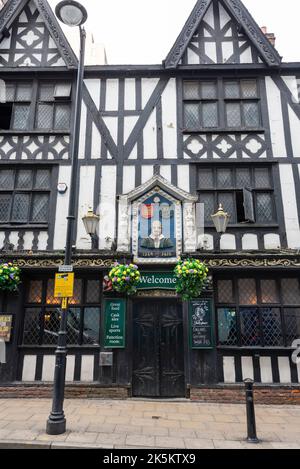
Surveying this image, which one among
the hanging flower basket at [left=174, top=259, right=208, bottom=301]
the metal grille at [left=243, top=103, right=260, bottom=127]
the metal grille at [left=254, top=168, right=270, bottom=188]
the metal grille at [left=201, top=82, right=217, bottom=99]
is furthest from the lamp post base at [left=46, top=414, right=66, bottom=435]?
the metal grille at [left=201, top=82, right=217, bottom=99]

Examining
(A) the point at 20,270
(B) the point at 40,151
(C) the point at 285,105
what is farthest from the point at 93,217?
(C) the point at 285,105

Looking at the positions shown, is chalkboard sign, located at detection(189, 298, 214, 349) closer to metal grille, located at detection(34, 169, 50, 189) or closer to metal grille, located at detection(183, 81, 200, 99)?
metal grille, located at detection(34, 169, 50, 189)

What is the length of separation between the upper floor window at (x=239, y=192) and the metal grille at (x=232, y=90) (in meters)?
2.51

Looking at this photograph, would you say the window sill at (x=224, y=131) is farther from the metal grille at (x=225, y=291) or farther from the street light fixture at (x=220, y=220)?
the metal grille at (x=225, y=291)

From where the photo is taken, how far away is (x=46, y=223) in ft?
32.0

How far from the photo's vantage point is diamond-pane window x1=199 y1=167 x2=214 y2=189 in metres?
10.2

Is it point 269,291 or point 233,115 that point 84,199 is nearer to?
point 233,115

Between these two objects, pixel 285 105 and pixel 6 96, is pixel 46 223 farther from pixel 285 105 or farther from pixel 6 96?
pixel 285 105

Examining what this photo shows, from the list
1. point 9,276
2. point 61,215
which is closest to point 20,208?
point 61,215

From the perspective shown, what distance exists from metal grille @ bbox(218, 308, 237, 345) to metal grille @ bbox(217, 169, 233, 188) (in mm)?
3742

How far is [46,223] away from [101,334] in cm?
359

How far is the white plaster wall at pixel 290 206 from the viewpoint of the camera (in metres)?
9.45

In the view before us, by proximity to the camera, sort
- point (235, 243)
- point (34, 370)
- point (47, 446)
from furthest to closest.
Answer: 1. point (235, 243)
2. point (34, 370)
3. point (47, 446)

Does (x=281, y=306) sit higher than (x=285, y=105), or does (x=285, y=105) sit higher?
(x=285, y=105)
